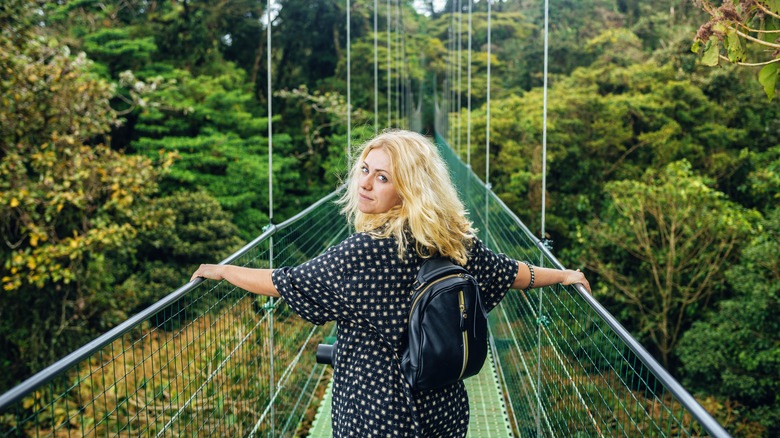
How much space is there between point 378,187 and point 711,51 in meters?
0.78

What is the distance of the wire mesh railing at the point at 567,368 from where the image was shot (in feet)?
2.68

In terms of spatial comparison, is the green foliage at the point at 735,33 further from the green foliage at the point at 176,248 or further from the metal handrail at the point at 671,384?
the green foliage at the point at 176,248

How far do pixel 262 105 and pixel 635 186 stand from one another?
8.14m

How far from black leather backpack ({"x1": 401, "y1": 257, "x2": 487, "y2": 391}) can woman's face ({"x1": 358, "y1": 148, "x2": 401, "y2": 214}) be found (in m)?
0.13

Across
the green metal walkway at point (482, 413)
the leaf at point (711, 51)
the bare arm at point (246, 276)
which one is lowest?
the green metal walkway at point (482, 413)

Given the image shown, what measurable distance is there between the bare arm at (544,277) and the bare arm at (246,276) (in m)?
0.39

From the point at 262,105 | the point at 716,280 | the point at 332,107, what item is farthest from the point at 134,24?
the point at 716,280

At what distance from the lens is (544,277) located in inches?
43.7

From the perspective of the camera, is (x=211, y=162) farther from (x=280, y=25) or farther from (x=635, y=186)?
(x=635, y=186)

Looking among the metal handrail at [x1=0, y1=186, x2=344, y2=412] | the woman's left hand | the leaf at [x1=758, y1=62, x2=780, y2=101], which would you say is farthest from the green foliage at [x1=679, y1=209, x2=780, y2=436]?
the metal handrail at [x1=0, y1=186, x2=344, y2=412]

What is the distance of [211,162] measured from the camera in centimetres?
1027

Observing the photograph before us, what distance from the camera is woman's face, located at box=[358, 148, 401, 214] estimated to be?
93 centimetres

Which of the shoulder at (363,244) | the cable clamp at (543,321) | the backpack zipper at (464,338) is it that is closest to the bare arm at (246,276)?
the shoulder at (363,244)

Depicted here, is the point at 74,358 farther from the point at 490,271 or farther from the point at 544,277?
the point at 544,277
